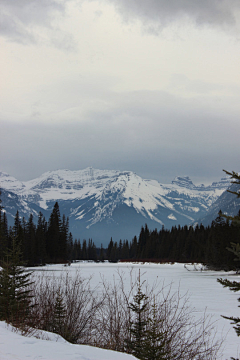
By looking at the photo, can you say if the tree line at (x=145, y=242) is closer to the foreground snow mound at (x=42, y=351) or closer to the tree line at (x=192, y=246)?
the tree line at (x=192, y=246)

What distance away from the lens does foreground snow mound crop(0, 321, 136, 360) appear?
219 inches

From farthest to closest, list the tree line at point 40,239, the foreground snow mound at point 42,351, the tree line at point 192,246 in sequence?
the tree line at point 40,239
the tree line at point 192,246
the foreground snow mound at point 42,351

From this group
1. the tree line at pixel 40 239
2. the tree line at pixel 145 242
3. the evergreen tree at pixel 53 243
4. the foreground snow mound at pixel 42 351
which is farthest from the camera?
the evergreen tree at pixel 53 243

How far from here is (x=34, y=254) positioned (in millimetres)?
82625

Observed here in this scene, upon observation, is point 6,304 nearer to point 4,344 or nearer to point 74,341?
point 74,341

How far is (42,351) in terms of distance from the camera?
5.97m

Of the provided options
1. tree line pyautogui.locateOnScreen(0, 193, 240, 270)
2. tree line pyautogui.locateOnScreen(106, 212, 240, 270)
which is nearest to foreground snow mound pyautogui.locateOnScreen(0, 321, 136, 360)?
tree line pyautogui.locateOnScreen(0, 193, 240, 270)

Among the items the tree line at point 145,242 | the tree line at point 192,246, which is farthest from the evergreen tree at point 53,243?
the tree line at point 192,246

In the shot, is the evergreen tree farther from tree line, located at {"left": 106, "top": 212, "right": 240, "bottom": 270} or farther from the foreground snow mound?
the foreground snow mound

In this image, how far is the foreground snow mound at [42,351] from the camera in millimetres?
5566

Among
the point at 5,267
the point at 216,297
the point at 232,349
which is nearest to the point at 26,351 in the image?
the point at 5,267

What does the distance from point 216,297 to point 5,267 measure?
15.8 metres

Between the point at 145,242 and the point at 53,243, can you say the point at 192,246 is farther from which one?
the point at 53,243

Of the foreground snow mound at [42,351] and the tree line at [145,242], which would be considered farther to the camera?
the tree line at [145,242]
